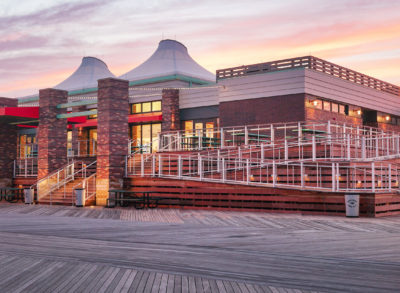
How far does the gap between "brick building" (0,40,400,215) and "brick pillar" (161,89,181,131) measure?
73 mm

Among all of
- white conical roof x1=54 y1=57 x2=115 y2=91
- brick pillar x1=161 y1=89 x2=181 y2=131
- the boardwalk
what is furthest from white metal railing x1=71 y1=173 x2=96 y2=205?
white conical roof x1=54 y1=57 x2=115 y2=91

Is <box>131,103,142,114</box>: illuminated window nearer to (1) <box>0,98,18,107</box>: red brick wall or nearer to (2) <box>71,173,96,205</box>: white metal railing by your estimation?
(1) <box>0,98,18,107</box>: red brick wall

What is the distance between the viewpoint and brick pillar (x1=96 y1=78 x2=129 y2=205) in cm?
2109

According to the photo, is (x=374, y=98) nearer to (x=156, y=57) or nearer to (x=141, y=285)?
(x=156, y=57)

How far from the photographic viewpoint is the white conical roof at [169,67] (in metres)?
39.7

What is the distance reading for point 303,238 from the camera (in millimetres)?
10328

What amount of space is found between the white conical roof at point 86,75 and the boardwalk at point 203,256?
34722 millimetres

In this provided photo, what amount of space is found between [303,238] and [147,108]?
1039 inches

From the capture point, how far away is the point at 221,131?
2489 centimetres

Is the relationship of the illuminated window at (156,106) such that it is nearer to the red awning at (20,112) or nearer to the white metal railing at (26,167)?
the white metal railing at (26,167)

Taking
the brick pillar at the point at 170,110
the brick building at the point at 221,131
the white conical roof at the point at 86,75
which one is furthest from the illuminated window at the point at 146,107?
the white conical roof at the point at 86,75

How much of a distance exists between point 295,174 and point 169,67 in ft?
82.8

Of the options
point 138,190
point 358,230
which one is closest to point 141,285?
point 358,230

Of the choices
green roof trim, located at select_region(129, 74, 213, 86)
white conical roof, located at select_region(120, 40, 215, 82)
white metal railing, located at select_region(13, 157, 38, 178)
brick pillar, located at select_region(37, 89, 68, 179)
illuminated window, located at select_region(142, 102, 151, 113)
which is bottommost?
white metal railing, located at select_region(13, 157, 38, 178)
